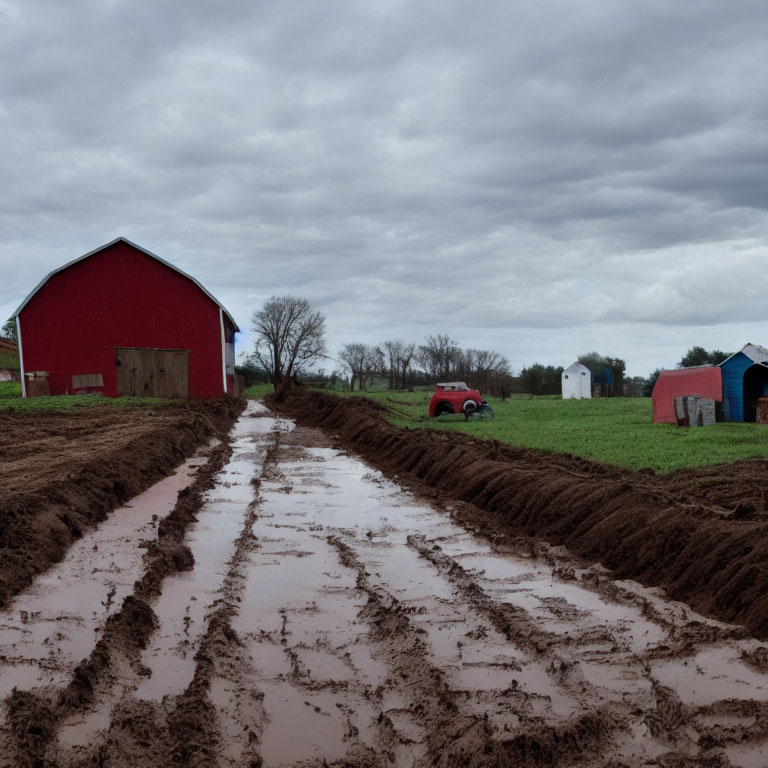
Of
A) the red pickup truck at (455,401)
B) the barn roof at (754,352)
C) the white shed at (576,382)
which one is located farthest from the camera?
the white shed at (576,382)

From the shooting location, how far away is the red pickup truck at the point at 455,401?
26.8m

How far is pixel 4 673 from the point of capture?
5.59m

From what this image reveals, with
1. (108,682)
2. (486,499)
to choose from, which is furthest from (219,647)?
(486,499)

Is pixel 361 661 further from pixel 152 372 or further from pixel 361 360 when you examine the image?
pixel 361 360

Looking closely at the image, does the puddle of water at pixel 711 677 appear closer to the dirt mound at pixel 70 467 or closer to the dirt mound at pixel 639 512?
the dirt mound at pixel 639 512

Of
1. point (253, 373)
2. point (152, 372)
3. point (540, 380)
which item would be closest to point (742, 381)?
point (152, 372)

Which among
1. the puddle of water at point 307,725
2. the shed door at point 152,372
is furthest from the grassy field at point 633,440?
the shed door at point 152,372

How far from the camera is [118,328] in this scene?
34812mm

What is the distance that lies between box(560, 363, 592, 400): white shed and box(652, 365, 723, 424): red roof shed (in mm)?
29987

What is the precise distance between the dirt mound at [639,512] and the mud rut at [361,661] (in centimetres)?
43

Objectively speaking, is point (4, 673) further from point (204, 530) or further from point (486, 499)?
point (486, 499)

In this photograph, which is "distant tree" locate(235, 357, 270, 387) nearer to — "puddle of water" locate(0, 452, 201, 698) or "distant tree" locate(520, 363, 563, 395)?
"distant tree" locate(520, 363, 563, 395)

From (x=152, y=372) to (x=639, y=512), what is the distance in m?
29.7

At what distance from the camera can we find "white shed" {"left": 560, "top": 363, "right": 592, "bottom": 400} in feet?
189
